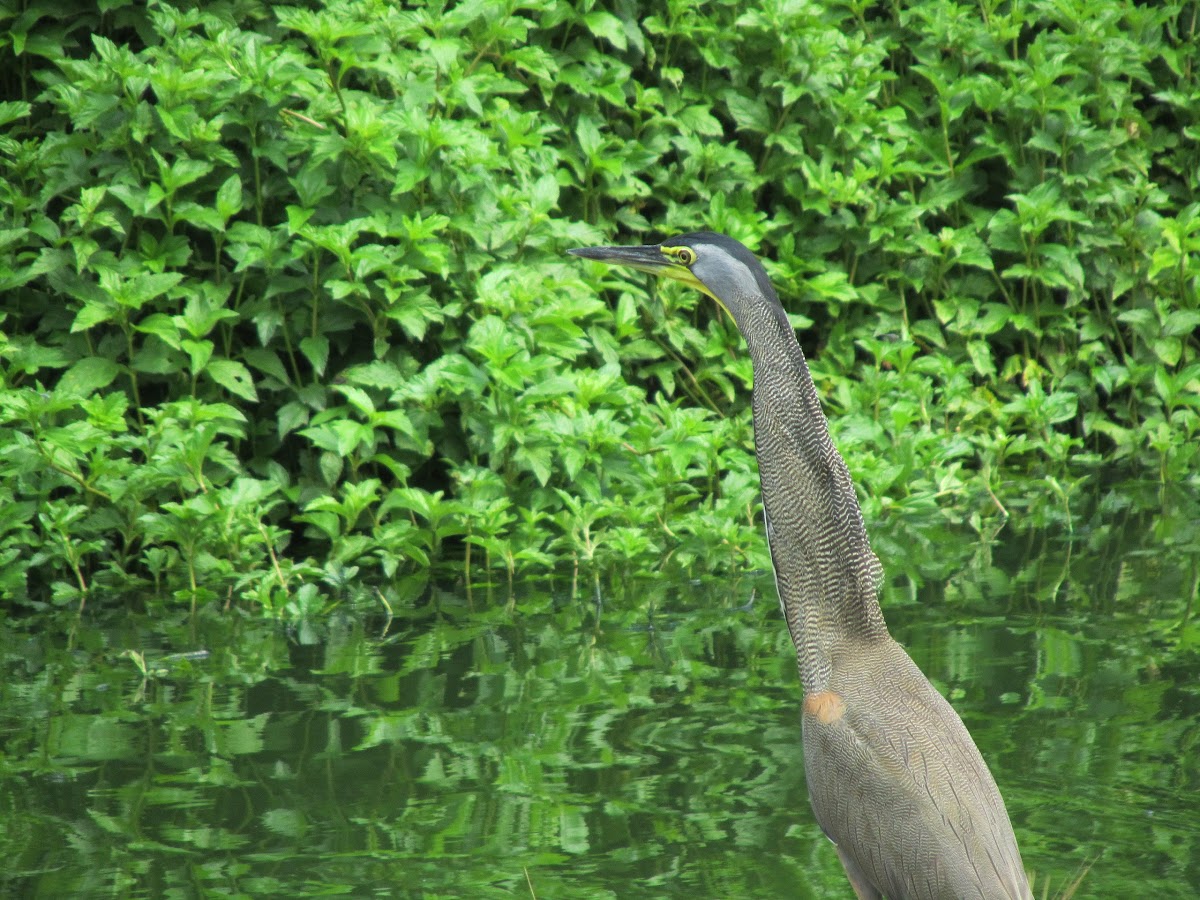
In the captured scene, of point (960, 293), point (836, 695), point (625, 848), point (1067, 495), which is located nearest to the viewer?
point (836, 695)

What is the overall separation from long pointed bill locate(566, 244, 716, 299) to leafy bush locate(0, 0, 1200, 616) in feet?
5.47

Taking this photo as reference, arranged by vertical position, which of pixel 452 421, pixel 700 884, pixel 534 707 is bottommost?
pixel 700 884

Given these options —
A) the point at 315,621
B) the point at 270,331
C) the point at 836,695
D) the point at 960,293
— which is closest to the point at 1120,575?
the point at 960,293

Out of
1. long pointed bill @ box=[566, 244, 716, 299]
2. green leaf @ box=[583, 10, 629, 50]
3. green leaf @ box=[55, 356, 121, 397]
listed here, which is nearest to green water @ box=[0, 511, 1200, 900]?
green leaf @ box=[55, 356, 121, 397]

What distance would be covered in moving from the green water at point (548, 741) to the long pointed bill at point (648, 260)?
157 cm

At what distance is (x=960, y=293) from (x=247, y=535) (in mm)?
4500

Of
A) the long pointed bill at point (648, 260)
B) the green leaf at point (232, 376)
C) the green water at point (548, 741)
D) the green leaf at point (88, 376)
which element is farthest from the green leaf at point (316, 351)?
the long pointed bill at point (648, 260)

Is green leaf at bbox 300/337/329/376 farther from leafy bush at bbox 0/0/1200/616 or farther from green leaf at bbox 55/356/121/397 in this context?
green leaf at bbox 55/356/121/397

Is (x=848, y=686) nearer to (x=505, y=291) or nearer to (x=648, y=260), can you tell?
(x=648, y=260)

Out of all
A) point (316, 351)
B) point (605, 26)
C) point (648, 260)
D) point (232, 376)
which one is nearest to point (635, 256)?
point (648, 260)

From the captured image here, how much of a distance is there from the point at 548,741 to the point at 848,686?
1.37 m

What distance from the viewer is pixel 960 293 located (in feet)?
27.1

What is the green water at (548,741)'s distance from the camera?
3.99 metres

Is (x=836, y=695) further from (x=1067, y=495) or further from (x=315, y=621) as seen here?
(x=1067, y=495)
